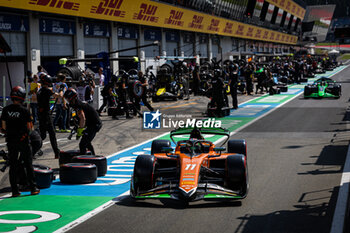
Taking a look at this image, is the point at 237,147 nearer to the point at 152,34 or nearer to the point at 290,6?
the point at 152,34

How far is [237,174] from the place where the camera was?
818cm

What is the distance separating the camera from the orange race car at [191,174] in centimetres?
784

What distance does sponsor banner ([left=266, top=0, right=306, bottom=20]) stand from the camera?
82.4m

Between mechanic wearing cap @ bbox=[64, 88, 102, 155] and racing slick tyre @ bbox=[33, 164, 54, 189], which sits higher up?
mechanic wearing cap @ bbox=[64, 88, 102, 155]

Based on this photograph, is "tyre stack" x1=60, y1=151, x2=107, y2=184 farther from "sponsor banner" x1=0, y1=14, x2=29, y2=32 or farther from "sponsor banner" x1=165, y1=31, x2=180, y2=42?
"sponsor banner" x1=165, y1=31, x2=180, y2=42

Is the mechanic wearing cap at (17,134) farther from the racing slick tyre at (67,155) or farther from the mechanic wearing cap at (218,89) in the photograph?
the mechanic wearing cap at (218,89)

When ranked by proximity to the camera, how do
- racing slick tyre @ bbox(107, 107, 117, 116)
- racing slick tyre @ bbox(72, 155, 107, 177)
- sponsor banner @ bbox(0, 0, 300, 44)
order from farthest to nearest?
sponsor banner @ bbox(0, 0, 300, 44) < racing slick tyre @ bbox(107, 107, 117, 116) < racing slick tyre @ bbox(72, 155, 107, 177)

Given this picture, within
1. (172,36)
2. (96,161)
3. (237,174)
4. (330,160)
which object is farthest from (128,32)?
(237,174)

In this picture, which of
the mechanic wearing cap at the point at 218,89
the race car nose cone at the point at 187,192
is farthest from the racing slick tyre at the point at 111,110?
the race car nose cone at the point at 187,192

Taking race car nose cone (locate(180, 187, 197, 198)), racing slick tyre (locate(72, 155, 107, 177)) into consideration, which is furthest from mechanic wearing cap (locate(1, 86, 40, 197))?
race car nose cone (locate(180, 187, 197, 198))

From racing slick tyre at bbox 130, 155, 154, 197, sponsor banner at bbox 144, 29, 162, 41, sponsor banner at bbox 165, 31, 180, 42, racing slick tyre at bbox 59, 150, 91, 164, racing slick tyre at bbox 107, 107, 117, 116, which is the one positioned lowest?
racing slick tyre at bbox 107, 107, 117, 116

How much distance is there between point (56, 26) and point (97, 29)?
4.44 metres

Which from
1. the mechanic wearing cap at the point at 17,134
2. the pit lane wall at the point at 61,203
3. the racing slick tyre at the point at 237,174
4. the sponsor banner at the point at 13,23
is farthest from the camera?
the sponsor banner at the point at 13,23

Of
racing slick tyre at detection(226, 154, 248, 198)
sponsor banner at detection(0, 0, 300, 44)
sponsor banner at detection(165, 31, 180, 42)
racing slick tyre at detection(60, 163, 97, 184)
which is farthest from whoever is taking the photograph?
sponsor banner at detection(165, 31, 180, 42)
